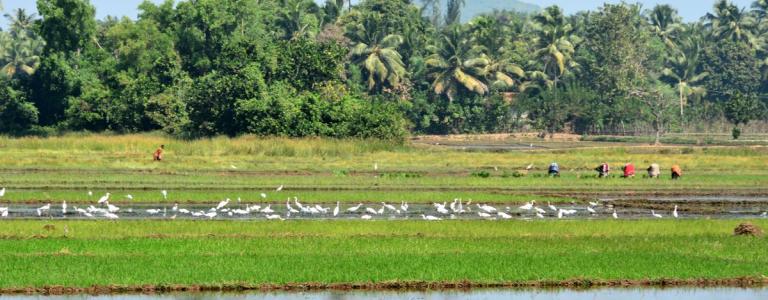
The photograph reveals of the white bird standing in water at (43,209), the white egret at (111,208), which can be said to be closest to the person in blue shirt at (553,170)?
the white egret at (111,208)

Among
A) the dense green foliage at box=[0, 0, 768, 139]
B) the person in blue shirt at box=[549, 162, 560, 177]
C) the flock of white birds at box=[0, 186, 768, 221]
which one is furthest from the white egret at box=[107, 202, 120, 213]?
the dense green foliage at box=[0, 0, 768, 139]

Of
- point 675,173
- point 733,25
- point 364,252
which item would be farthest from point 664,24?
point 364,252

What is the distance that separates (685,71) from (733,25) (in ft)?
47.8

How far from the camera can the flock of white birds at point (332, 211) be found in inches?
1457

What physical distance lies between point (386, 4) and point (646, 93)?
2429 cm

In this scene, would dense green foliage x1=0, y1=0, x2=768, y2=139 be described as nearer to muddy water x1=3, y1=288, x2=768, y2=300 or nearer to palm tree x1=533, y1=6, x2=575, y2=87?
palm tree x1=533, y1=6, x2=575, y2=87

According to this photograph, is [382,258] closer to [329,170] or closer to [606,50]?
[329,170]

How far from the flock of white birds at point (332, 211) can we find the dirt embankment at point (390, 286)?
37.1 feet

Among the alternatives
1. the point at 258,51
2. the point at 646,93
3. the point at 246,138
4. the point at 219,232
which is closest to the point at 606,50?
the point at 646,93

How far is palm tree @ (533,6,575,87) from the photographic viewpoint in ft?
408

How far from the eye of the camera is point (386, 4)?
4737 inches

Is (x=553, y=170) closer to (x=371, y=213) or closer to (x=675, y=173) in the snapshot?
(x=675, y=173)

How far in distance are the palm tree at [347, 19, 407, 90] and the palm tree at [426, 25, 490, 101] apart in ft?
10.8

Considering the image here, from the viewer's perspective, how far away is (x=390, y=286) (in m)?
24.4
